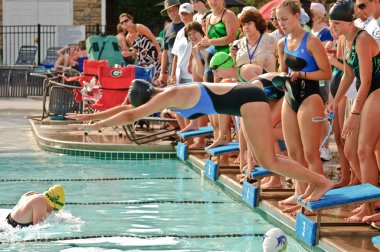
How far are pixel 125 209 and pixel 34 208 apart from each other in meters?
1.47

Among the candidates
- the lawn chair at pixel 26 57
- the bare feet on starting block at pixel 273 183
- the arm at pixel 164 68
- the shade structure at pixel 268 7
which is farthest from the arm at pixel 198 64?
the lawn chair at pixel 26 57

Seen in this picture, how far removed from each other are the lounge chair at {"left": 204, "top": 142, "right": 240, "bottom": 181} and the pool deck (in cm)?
15

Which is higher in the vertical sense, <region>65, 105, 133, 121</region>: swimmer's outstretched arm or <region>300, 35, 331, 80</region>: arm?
<region>300, 35, 331, 80</region>: arm

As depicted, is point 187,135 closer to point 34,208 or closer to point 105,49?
point 34,208

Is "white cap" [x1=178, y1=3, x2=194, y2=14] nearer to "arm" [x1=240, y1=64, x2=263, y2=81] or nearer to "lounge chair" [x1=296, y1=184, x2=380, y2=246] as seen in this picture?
"arm" [x1=240, y1=64, x2=263, y2=81]

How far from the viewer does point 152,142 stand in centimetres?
1295

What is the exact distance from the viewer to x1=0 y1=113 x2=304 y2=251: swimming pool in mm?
7160

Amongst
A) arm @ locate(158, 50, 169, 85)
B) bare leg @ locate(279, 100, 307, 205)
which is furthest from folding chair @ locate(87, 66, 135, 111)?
bare leg @ locate(279, 100, 307, 205)

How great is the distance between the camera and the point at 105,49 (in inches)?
679

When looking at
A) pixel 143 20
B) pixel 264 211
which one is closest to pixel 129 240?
pixel 264 211

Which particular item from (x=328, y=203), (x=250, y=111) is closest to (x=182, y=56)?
(x=250, y=111)

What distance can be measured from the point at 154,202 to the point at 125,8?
1057 inches

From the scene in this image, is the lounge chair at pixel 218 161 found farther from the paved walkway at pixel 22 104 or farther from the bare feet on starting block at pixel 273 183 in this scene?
the paved walkway at pixel 22 104

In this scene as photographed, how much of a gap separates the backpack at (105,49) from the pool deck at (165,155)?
179 centimetres
